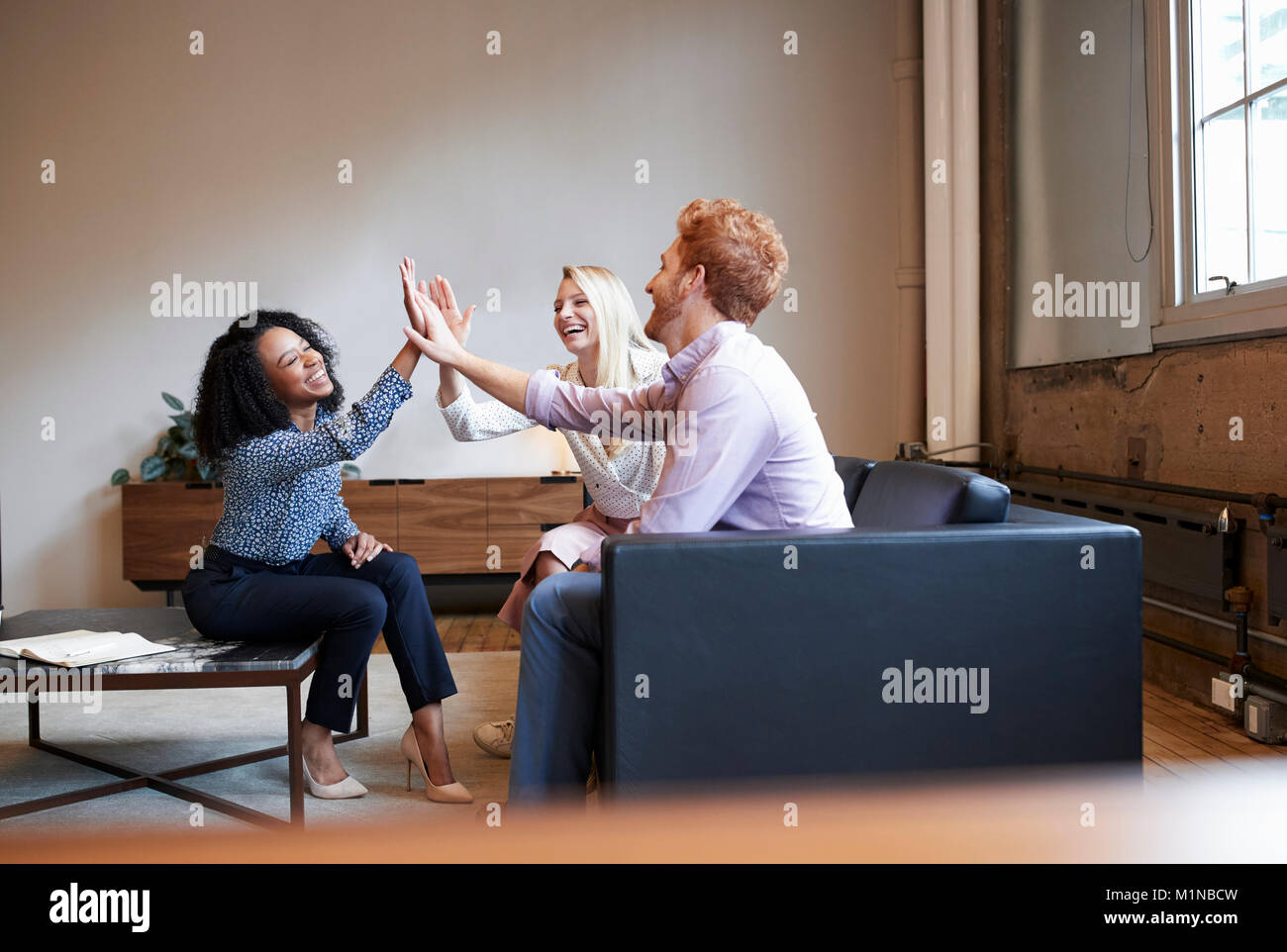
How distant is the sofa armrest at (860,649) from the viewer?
1740mm

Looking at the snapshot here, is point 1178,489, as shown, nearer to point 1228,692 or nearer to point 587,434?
point 1228,692

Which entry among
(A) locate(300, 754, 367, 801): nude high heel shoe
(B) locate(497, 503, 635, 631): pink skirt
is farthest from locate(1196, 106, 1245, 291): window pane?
(A) locate(300, 754, 367, 801): nude high heel shoe

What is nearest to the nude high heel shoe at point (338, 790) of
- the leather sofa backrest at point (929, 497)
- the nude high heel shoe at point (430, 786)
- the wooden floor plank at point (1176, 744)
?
the nude high heel shoe at point (430, 786)

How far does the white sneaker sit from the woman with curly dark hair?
325 mm

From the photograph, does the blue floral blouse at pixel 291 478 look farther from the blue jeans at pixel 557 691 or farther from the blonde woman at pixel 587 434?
the blue jeans at pixel 557 691

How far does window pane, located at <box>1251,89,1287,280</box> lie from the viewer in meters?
3.08

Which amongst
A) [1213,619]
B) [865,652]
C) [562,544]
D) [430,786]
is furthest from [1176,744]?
[430,786]

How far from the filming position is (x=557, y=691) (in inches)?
76.2

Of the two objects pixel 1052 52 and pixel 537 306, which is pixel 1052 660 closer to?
pixel 1052 52

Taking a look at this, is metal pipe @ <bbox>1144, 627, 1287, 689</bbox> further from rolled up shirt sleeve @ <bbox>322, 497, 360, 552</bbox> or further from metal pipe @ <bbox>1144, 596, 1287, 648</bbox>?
rolled up shirt sleeve @ <bbox>322, 497, 360, 552</bbox>

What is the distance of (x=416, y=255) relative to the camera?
5.65 m

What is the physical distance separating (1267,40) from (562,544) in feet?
8.30
